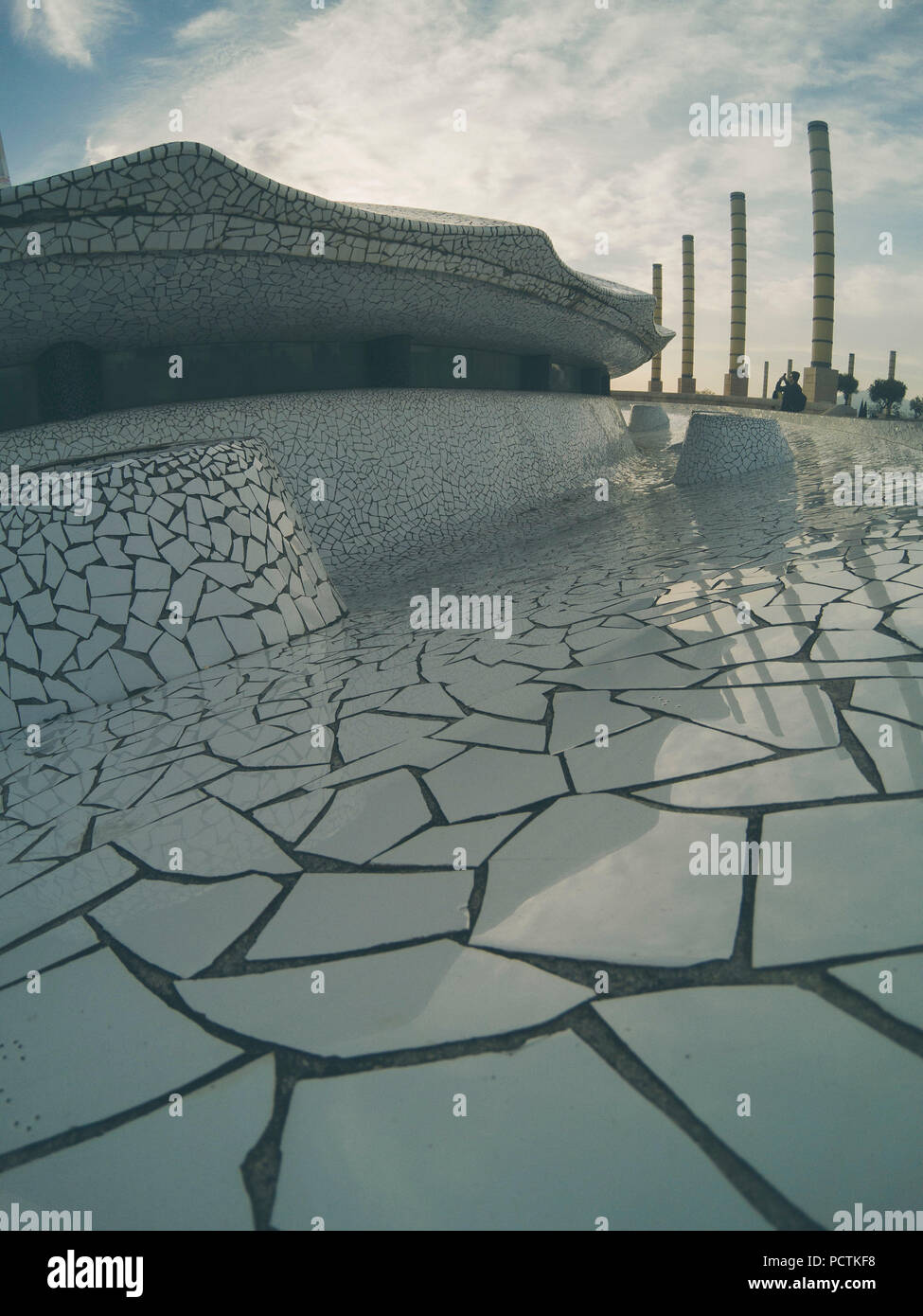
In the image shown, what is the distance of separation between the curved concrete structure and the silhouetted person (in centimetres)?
1259

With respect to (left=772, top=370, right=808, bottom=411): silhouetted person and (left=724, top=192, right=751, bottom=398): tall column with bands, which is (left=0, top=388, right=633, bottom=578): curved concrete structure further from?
(left=724, top=192, right=751, bottom=398): tall column with bands

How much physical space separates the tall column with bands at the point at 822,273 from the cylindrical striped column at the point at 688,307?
26.2 feet

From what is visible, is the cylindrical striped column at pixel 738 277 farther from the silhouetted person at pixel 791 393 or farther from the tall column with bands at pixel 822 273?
the silhouetted person at pixel 791 393

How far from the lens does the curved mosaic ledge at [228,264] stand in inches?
Answer: 181

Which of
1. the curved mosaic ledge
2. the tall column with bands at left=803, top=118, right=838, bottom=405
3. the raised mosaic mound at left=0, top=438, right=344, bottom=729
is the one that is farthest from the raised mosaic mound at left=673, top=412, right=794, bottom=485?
the tall column with bands at left=803, top=118, right=838, bottom=405

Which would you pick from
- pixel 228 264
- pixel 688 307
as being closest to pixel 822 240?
pixel 688 307

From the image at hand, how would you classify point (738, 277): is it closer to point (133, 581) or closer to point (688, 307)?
point (688, 307)

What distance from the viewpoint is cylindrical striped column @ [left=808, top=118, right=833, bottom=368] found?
21.4 meters

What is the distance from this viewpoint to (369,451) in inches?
273

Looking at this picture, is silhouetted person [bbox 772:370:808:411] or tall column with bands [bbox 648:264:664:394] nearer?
silhouetted person [bbox 772:370:808:411]

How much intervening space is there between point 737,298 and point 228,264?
2686 cm

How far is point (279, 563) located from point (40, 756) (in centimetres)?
166

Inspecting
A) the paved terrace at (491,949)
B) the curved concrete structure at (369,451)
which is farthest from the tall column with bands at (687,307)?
the paved terrace at (491,949)

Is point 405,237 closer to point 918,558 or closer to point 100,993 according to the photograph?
point 918,558
